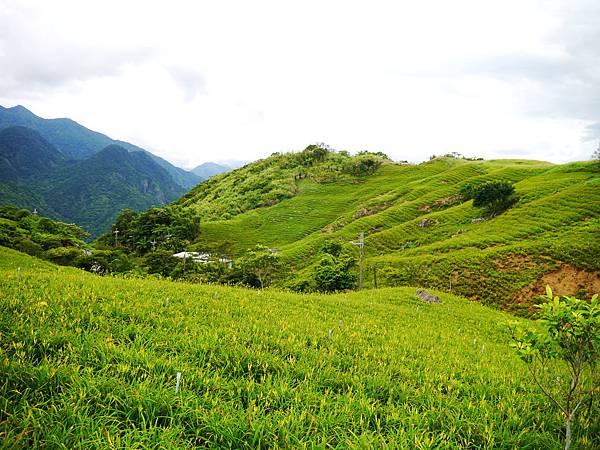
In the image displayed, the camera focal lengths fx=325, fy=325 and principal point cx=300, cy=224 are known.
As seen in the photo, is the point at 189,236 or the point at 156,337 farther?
the point at 189,236

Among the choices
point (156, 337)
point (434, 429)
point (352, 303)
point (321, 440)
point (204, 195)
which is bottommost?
point (352, 303)

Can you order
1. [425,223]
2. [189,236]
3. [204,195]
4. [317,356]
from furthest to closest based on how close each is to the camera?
[204,195]
[189,236]
[425,223]
[317,356]

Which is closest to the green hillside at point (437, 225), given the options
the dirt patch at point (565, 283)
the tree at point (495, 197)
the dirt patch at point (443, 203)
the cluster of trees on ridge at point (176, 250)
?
the dirt patch at point (565, 283)

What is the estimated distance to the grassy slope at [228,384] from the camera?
4.39m

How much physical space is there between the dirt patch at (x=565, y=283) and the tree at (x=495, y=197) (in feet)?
75.2

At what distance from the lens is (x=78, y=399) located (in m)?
4.59

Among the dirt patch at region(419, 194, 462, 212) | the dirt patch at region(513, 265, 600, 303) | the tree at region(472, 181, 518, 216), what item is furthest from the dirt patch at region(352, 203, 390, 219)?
the dirt patch at region(513, 265, 600, 303)

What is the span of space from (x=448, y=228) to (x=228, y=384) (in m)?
56.4

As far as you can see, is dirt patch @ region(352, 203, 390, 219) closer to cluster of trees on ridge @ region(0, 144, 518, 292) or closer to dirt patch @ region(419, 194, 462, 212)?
dirt patch @ region(419, 194, 462, 212)

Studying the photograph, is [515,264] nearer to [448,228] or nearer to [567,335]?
[448,228]

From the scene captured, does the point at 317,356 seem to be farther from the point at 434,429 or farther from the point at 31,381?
the point at 31,381

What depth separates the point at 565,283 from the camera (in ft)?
101

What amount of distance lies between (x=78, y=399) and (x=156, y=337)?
2590 mm

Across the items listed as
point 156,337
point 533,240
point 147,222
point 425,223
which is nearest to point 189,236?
point 147,222
